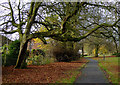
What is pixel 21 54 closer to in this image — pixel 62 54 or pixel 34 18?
pixel 34 18

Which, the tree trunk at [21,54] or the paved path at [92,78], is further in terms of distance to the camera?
the tree trunk at [21,54]

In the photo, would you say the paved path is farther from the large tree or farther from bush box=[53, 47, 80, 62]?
bush box=[53, 47, 80, 62]

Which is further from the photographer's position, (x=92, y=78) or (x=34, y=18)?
(x=34, y=18)

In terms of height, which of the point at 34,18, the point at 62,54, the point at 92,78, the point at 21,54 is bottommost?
the point at 92,78

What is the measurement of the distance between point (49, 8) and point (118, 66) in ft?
33.0

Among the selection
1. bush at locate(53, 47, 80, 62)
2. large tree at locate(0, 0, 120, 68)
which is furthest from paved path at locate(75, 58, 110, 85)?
bush at locate(53, 47, 80, 62)

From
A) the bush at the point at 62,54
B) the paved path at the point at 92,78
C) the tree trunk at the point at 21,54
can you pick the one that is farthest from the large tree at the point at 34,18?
the bush at the point at 62,54

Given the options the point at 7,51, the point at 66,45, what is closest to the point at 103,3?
the point at 7,51

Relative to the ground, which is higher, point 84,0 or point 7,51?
point 84,0

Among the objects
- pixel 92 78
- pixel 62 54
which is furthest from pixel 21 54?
pixel 62 54

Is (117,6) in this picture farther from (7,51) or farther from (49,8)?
(7,51)

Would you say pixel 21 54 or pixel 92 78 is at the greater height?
pixel 21 54

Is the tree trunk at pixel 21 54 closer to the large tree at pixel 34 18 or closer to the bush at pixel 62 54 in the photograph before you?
the large tree at pixel 34 18

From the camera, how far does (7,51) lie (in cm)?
1534
